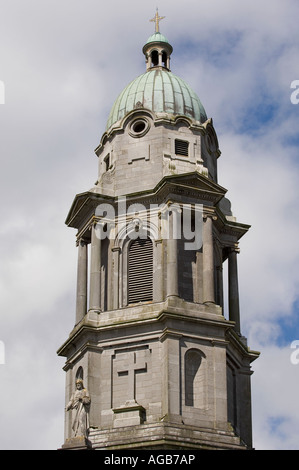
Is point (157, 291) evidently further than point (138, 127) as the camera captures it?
No

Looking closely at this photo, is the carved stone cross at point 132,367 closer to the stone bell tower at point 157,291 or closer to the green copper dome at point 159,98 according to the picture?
the stone bell tower at point 157,291

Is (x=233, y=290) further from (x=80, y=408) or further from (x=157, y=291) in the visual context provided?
(x=80, y=408)

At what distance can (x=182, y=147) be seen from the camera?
60.0 metres

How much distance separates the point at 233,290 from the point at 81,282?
8.21 m

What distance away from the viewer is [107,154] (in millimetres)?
61375

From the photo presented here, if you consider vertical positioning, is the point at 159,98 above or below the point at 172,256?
above

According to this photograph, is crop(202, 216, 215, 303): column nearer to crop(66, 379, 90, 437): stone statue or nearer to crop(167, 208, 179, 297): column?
crop(167, 208, 179, 297): column

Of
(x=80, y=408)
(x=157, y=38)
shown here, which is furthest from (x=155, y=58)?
(x=80, y=408)

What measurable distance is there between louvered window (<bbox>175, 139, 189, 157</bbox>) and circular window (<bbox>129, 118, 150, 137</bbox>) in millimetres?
1831

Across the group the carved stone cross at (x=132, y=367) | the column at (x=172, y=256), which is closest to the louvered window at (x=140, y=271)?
the column at (x=172, y=256)

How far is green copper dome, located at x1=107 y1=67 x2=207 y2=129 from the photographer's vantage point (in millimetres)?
60906

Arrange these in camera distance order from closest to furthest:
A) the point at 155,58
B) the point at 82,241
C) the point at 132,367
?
the point at 132,367 < the point at 82,241 < the point at 155,58

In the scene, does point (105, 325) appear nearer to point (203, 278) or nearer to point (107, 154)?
point (203, 278)
